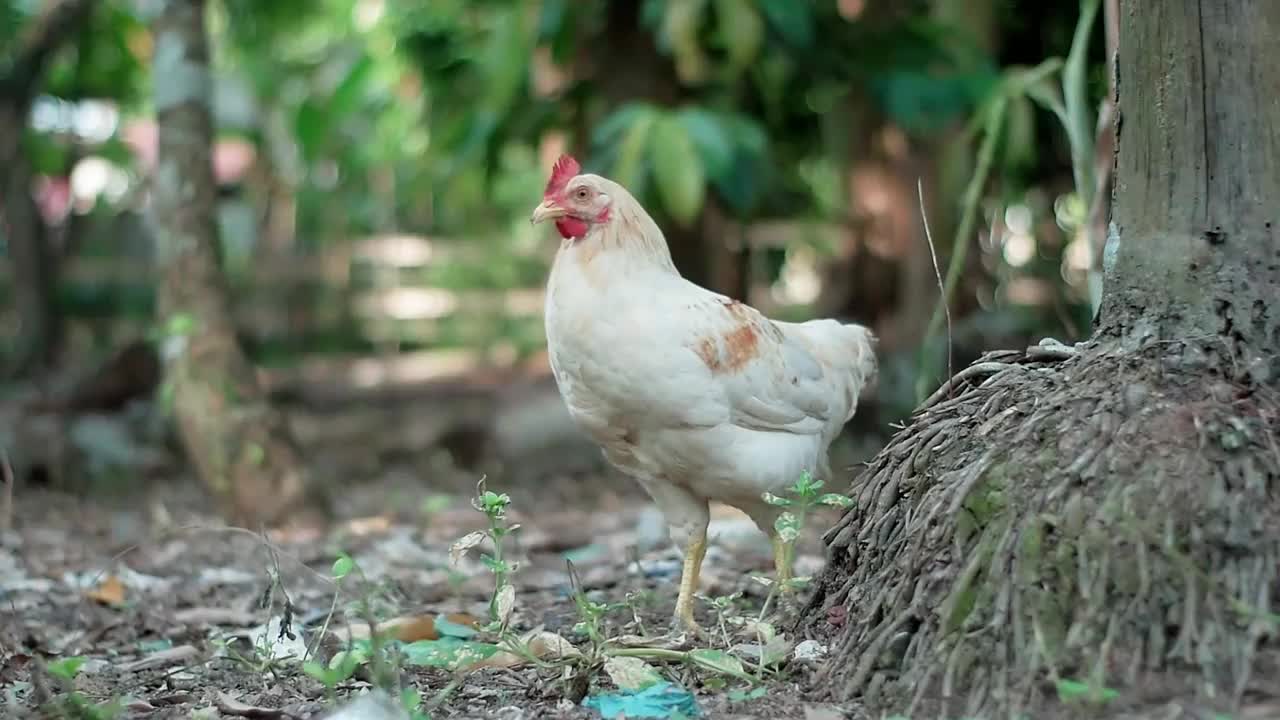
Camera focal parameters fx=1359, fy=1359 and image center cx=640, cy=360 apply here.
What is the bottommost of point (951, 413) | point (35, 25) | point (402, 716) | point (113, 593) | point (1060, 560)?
point (113, 593)

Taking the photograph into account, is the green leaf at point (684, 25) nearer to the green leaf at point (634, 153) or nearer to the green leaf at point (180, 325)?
the green leaf at point (634, 153)

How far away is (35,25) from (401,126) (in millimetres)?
7468

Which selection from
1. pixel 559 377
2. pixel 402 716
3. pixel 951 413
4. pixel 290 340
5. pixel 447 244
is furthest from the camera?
pixel 447 244

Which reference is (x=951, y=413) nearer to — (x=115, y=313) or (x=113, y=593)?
(x=113, y=593)

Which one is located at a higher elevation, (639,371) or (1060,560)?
(639,371)

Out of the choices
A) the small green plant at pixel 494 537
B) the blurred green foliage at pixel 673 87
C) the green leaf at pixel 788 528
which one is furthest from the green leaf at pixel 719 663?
the blurred green foliage at pixel 673 87

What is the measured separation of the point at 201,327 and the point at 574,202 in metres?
2.98

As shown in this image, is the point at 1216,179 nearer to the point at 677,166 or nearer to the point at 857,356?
the point at 857,356

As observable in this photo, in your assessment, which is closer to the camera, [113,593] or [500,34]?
[113,593]

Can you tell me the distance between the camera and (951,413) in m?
3.29

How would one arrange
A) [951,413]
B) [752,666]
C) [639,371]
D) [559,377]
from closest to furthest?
[752,666]
[951,413]
[639,371]
[559,377]

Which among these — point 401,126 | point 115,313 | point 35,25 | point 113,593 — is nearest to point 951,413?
point 113,593

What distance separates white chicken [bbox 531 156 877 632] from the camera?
141 inches

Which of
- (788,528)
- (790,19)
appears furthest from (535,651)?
(790,19)
